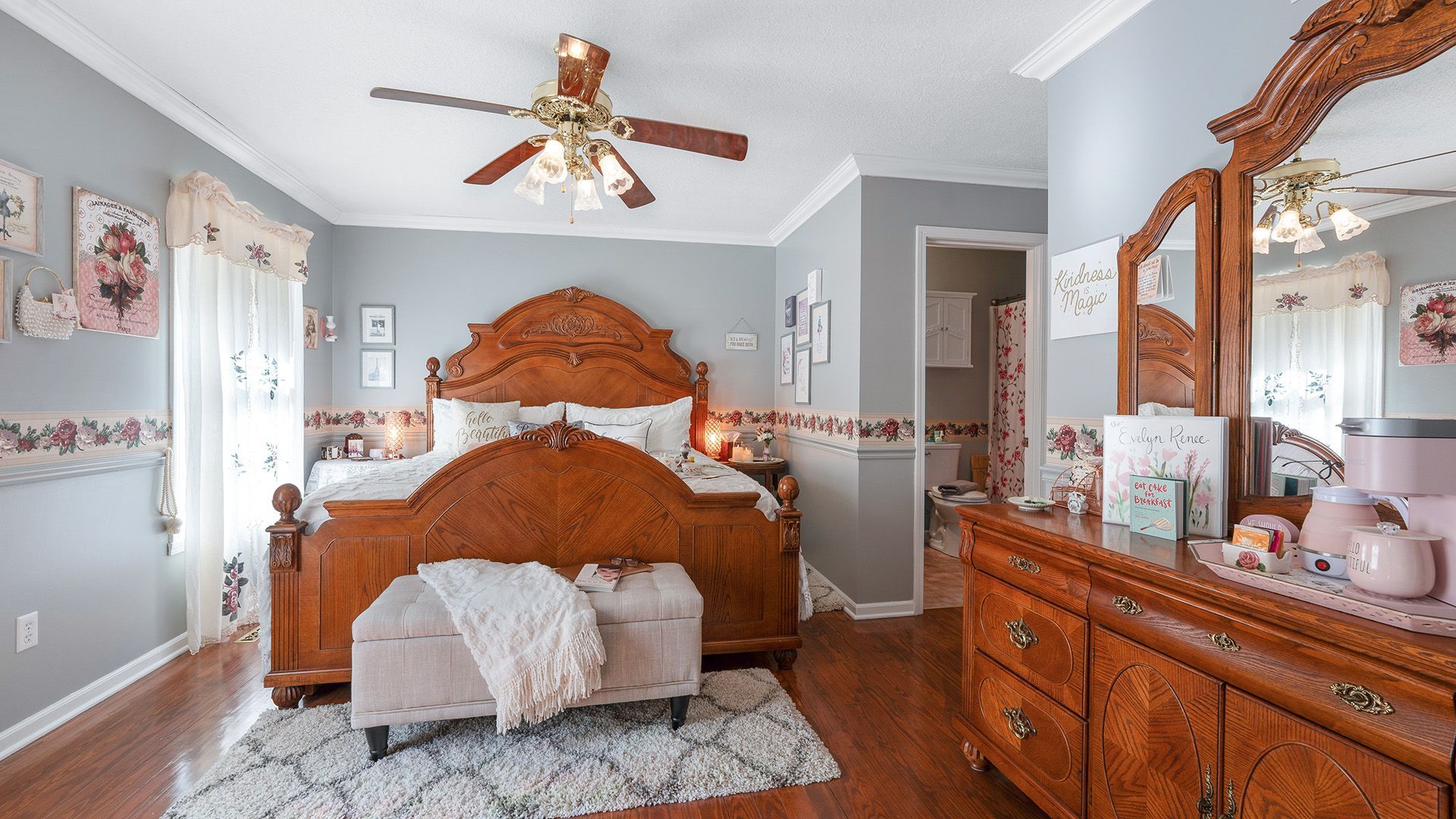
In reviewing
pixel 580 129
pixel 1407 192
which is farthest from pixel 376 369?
pixel 1407 192

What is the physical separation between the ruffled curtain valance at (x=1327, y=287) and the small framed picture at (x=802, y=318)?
285 centimetres

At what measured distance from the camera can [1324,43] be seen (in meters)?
1.26

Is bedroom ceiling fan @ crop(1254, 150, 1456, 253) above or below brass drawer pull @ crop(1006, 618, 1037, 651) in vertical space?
above

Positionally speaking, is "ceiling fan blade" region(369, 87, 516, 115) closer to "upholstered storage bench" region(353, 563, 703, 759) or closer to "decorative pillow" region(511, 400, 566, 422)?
"upholstered storage bench" region(353, 563, 703, 759)

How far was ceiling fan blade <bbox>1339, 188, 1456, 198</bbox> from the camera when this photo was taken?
42.7 inches

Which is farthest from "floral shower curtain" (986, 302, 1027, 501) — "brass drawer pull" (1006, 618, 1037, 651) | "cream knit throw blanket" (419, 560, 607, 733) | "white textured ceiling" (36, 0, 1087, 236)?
"cream knit throw blanket" (419, 560, 607, 733)

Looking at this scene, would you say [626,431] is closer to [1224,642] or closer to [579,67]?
[579,67]

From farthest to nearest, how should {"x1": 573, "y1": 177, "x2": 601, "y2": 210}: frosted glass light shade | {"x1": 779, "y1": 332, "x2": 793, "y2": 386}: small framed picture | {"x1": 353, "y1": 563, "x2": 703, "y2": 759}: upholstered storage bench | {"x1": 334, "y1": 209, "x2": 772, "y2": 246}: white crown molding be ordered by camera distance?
{"x1": 779, "y1": 332, "x2": 793, "y2": 386}: small framed picture
{"x1": 334, "y1": 209, "x2": 772, "y2": 246}: white crown molding
{"x1": 573, "y1": 177, "x2": 601, "y2": 210}: frosted glass light shade
{"x1": 353, "y1": 563, "x2": 703, "y2": 759}: upholstered storage bench

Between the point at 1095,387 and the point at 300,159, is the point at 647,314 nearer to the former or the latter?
the point at 300,159

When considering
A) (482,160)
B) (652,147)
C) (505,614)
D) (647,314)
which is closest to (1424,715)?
(505,614)

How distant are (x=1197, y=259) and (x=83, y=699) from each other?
3.98m

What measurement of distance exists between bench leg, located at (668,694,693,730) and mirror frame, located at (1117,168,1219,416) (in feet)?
5.63

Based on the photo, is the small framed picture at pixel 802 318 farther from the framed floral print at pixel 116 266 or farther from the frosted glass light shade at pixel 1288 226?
the framed floral print at pixel 116 266

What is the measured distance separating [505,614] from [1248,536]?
1.97 metres
